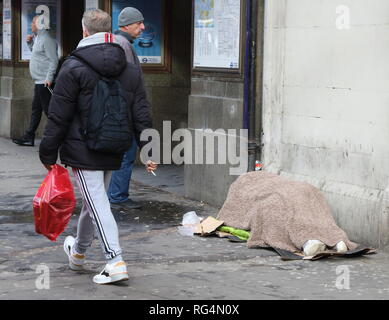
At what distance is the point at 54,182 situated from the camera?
6.24 metres

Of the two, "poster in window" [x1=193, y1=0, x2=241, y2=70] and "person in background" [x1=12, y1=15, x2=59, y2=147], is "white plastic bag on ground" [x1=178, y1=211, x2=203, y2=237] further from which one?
"person in background" [x1=12, y1=15, x2=59, y2=147]

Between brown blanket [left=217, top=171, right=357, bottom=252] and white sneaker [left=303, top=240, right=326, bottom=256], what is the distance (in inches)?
4.5

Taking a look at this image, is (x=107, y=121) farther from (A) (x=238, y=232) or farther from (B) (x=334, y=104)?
(B) (x=334, y=104)

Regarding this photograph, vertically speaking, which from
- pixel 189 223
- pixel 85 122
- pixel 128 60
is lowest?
pixel 189 223

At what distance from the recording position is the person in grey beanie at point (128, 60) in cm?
848

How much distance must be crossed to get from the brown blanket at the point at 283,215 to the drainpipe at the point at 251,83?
670mm

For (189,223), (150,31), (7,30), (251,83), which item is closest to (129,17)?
(251,83)

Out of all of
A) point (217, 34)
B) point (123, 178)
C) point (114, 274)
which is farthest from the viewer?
point (217, 34)

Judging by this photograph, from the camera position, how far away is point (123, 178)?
30.0 ft

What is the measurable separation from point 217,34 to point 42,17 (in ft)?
18.4

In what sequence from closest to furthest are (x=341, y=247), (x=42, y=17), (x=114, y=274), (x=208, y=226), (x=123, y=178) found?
1. (x=114, y=274)
2. (x=341, y=247)
3. (x=208, y=226)
4. (x=123, y=178)
5. (x=42, y=17)

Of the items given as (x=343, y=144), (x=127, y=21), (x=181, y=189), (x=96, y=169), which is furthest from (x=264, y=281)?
(x=181, y=189)
